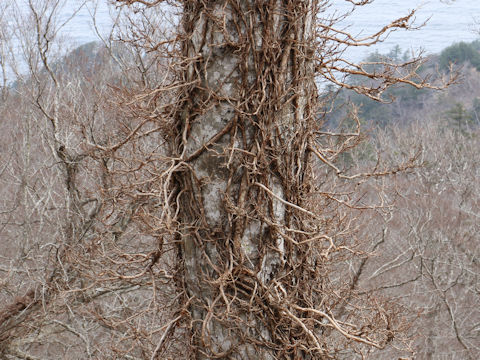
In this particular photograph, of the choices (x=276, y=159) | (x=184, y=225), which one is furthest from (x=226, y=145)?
(x=184, y=225)

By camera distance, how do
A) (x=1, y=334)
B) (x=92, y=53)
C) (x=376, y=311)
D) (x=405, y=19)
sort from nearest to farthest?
(x=405, y=19)
(x=376, y=311)
(x=1, y=334)
(x=92, y=53)

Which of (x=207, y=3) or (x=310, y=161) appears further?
(x=310, y=161)

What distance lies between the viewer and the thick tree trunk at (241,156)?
244 cm

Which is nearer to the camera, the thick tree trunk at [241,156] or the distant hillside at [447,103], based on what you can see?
the thick tree trunk at [241,156]

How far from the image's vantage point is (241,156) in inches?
97.0

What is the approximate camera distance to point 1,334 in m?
6.30

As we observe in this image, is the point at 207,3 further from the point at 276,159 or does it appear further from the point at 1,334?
the point at 1,334

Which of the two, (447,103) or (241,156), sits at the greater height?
(241,156)

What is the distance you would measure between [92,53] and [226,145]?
1490cm

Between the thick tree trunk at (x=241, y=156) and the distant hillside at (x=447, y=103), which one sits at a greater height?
the thick tree trunk at (x=241, y=156)

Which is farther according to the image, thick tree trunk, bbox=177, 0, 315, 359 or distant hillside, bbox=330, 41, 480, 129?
distant hillside, bbox=330, 41, 480, 129

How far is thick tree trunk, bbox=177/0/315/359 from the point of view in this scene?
2439 mm

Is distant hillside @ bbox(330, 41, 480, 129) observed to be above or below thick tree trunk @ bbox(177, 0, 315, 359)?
below

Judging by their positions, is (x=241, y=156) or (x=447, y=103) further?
(x=447, y=103)
